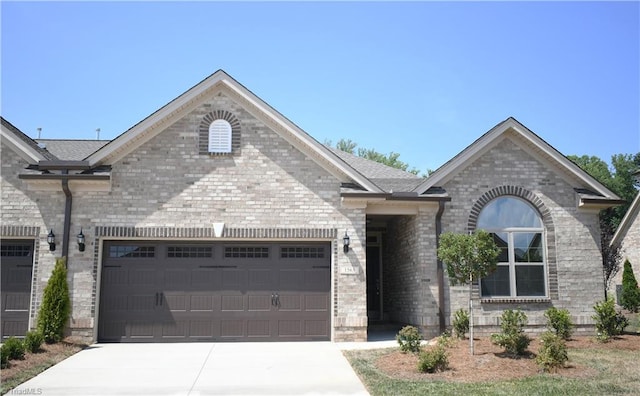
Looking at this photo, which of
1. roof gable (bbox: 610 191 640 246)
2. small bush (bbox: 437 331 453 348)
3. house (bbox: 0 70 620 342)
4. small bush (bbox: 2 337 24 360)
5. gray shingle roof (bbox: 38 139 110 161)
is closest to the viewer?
small bush (bbox: 2 337 24 360)

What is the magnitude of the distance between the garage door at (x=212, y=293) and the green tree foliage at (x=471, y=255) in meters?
4.03

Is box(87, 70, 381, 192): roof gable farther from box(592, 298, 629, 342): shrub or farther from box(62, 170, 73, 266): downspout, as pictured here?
box(592, 298, 629, 342): shrub

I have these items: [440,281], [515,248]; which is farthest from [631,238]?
[440,281]

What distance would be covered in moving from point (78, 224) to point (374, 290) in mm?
9866

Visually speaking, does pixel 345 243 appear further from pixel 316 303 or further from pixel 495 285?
pixel 495 285

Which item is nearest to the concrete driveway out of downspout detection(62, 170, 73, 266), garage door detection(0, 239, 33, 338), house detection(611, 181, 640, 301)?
garage door detection(0, 239, 33, 338)

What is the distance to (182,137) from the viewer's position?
14.5 metres

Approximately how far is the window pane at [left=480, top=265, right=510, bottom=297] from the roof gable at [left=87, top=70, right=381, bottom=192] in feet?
13.2

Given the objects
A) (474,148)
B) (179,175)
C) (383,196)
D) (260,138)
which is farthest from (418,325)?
(179,175)

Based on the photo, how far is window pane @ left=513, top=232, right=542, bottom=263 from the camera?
49.8ft

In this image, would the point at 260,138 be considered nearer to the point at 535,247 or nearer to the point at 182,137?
the point at 182,137

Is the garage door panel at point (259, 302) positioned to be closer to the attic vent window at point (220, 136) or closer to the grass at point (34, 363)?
the attic vent window at point (220, 136)

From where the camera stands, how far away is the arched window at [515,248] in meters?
15.0

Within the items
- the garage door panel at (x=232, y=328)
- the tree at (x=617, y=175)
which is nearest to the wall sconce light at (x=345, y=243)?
the garage door panel at (x=232, y=328)
